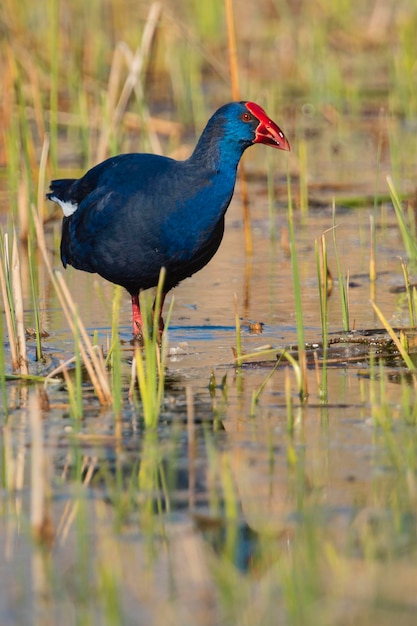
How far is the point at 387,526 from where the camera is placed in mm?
2852

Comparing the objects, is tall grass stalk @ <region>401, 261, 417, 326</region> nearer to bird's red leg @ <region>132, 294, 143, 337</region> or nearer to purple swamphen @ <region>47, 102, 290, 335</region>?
purple swamphen @ <region>47, 102, 290, 335</region>

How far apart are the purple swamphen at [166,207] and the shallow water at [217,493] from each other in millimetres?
357

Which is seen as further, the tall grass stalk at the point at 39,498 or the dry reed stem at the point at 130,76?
the dry reed stem at the point at 130,76

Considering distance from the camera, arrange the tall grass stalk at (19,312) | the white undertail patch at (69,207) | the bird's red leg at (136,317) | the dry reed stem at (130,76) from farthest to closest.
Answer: the dry reed stem at (130,76) → the white undertail patch at (69,207) → the bird's red leg at (136,317) → the tall grass stalk at (19,312)

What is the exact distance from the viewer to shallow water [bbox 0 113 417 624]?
255 centimetres

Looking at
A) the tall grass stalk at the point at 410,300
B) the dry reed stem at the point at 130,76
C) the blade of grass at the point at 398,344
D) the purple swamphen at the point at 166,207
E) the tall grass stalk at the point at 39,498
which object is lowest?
the tall grass stalk at the point at 39,498

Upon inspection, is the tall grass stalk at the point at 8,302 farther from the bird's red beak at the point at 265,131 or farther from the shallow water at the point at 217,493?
the bird's red beak at the point at 265,131

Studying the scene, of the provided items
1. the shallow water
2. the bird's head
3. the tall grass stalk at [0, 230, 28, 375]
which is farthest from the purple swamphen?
the tall grass stalk at [0, 230, 28, 375]

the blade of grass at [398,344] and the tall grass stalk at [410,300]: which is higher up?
the tall grass stalk at [410,300]

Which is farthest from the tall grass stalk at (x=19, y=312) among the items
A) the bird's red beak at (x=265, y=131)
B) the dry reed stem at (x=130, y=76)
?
the dry reed stem at (x=130, y=76)

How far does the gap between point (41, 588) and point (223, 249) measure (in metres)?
4.35

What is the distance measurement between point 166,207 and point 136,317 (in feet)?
2.30

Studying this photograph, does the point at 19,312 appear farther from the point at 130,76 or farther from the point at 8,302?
the point at 130,76

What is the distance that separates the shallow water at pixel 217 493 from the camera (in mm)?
2547
